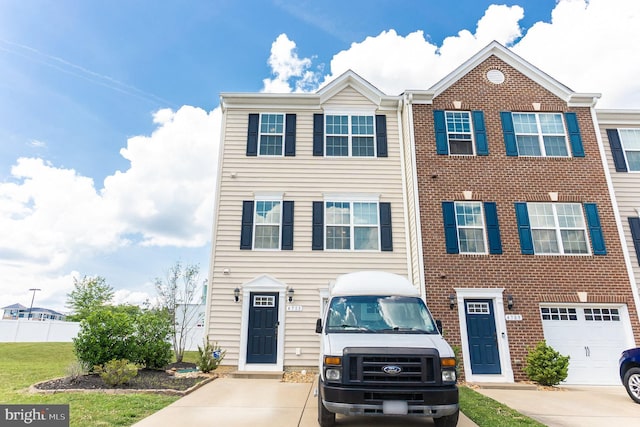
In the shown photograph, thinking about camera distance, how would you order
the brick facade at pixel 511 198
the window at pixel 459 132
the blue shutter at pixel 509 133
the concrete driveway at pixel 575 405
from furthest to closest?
the window at pixel 459 132, the blue shutter at pixel 509 133, the brick facade at pixel 511 198, the concrete driveway at pixel 575 405

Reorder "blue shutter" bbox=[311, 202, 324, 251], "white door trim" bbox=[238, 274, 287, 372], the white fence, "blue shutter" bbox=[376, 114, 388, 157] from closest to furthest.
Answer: "white door trim" bbox=[238, 274, 287, 372] < "blue shutter" bbox=[311, 202, 324, 251] < "blue shutter" bbox=[376, 114, 388, 157] < the white fence

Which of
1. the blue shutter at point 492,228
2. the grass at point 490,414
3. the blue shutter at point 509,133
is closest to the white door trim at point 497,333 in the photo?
the blue shutter at point 492,228

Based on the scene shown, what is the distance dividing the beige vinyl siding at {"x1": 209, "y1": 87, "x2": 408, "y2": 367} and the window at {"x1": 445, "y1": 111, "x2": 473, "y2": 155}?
1.86 metres

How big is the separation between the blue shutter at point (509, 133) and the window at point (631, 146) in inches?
175

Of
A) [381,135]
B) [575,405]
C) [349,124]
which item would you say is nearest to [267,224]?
[349,124]

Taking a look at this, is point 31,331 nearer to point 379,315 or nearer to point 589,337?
point 379,315

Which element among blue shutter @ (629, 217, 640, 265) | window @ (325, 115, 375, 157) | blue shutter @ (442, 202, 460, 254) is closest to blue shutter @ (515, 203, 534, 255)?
blue shutter @ (442, 202, 460, 254)

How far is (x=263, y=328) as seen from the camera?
423 inches

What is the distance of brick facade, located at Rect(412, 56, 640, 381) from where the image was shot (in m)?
10.2

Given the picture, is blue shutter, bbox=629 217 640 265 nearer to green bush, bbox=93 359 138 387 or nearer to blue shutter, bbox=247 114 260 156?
A: blue shutter, bbox=247 114 260 156

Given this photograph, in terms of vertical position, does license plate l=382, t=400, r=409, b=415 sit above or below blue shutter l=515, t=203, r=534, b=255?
below

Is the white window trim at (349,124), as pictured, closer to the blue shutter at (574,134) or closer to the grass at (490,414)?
the blue shutter at (574,134)

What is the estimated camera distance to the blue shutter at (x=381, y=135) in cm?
1241

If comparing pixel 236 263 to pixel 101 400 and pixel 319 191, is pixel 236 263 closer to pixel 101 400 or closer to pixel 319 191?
pixel 319 191
